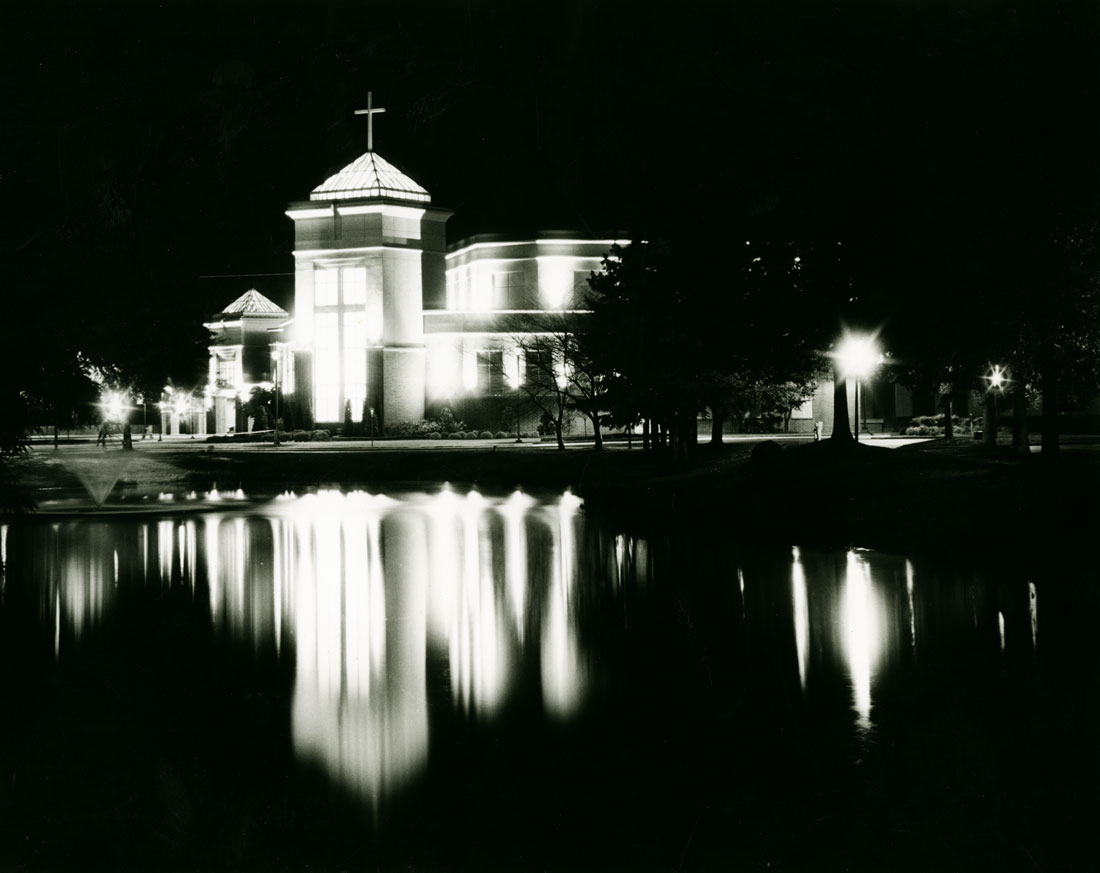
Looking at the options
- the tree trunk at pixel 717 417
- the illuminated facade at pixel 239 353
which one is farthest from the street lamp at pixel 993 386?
the illuminated facade at pixel 239 353

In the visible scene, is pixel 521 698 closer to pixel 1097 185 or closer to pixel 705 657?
pixel 705 657

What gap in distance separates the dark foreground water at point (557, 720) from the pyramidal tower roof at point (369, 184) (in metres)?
61.3

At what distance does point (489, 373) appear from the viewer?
75562 mm

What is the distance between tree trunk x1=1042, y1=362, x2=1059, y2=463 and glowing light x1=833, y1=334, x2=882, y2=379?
16.6ft

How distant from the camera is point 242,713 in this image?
8.74m

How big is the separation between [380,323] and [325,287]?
13.6 ft

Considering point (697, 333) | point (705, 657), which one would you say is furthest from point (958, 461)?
point (705, 657)

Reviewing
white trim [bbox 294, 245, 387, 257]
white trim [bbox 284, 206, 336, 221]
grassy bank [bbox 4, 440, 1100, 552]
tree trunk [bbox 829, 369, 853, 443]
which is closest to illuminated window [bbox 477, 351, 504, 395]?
white trim [bbox 294, 245, 387, 257]

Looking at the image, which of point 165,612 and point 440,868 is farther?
point 165,612

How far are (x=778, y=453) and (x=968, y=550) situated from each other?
529 inches

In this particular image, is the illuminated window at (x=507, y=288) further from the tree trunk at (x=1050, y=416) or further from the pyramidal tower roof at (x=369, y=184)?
the tree trunk at (x=1050, y=416)

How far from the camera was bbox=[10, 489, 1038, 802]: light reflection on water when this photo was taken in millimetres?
8969

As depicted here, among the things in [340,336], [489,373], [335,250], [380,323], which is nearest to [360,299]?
[380,323]

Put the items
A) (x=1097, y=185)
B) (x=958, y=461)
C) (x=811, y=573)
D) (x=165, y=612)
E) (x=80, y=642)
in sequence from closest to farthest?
(x=80, y=642) → (x=165, y=612) → (x=1097, y=185) → (x=811, y=573) → (x=958, y=461)
